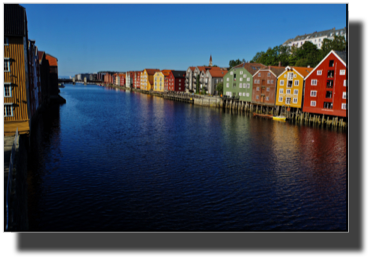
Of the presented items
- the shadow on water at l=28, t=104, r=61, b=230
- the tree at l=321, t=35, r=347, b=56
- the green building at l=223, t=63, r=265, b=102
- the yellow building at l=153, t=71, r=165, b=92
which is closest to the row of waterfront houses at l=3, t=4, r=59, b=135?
the shadow on water at l=28, t=104, r=61, b=230

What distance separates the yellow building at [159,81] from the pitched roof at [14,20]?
128483mm

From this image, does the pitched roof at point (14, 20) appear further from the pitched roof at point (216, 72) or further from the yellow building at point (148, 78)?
the yellow building at point (148, 78)

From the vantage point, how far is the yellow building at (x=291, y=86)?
6631cm

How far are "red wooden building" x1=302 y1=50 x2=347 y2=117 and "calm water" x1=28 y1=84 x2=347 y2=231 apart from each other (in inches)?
542

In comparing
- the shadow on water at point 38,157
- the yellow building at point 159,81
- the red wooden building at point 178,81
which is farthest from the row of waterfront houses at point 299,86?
the yellow building at point 159,81

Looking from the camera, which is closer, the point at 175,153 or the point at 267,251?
the point at 267,251

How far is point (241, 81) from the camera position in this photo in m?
89.1

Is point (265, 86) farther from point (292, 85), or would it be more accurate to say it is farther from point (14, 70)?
point (14, 70)

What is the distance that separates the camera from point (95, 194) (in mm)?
21984

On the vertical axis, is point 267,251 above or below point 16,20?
below

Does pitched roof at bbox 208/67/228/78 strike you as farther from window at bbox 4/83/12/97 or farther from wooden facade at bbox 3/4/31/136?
window at bbox 4/83/12/97
